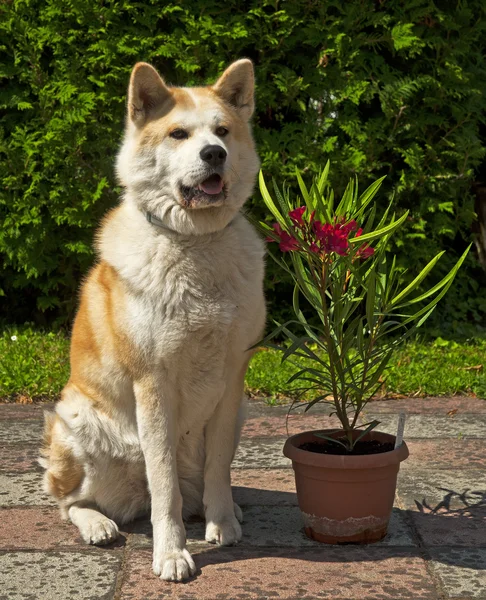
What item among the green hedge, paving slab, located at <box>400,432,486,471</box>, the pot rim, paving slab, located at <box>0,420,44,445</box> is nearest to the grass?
paving slab, located at <box>0,420,44,445</box>

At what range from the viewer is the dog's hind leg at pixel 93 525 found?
3426mm

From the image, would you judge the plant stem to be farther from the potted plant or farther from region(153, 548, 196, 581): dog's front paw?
region(153, 548, 196, 581): dog's front paw

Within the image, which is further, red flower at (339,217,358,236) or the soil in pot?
the soil in pot

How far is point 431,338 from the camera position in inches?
267

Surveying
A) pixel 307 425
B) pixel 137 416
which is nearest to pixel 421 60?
pixel 307 425

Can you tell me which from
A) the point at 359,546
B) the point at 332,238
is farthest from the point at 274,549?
the point at 332,238

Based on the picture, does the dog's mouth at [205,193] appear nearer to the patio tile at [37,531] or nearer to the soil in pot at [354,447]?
the soil in pot at [354,447]

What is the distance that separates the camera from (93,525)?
3.46 m

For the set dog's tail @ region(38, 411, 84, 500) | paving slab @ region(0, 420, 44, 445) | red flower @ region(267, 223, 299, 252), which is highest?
red flower @ region(267, 223, 299, 252)

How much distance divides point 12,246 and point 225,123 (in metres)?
3.72

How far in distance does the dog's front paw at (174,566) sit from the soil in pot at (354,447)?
2.21 ft

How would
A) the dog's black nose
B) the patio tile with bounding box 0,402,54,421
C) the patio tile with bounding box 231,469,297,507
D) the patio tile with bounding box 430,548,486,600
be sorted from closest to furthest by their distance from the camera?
the patio tile with bounding box 430,548,486,600, the dog's black nose, the patio tile with bounding box 231,469,297,507, the patio tile with bounding box 0,402,54,421

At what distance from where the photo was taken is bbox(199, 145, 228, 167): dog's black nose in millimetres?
3246

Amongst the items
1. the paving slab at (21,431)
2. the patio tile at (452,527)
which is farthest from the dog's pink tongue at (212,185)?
the paving slab at (21,431)
